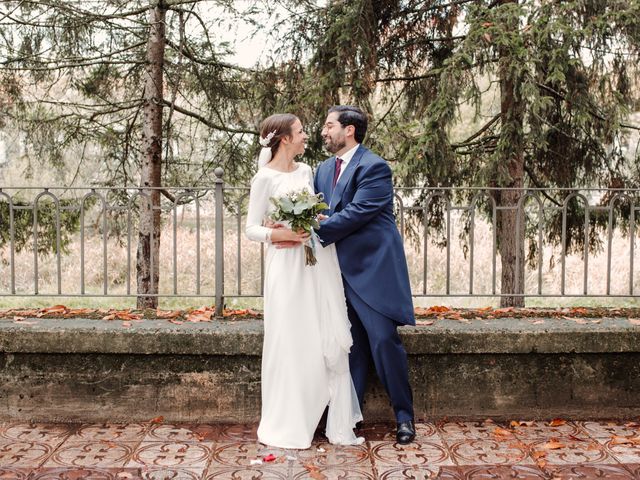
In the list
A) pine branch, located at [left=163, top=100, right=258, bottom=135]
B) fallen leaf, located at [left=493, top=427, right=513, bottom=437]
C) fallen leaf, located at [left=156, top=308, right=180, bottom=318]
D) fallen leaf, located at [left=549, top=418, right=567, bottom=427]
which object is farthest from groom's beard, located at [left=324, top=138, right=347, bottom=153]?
pine branch, located at [left=163, top=100, right=258, bottom=135]

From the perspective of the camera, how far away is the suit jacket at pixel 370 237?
3963 mm

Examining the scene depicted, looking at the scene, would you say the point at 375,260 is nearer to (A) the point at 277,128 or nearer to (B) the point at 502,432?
(A) the point at 277,128

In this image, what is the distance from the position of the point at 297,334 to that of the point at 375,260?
651 mm

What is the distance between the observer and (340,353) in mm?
4066

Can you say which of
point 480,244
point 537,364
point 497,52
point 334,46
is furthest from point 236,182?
point 480,244

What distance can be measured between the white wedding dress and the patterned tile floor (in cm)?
16

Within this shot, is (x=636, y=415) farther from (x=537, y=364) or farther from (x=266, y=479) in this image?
(x=266, y=479)

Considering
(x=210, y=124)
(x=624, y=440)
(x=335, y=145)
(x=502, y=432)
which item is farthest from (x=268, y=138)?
(x=210, y=124)

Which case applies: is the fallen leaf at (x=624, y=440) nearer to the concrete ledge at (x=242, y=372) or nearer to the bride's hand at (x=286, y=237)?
the concrete ledge at (x=242, y=372)

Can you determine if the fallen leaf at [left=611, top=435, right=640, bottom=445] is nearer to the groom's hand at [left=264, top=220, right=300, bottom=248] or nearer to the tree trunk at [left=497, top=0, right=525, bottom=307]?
the tree trunk at [left=497, top=0, right=525, bottom=307]

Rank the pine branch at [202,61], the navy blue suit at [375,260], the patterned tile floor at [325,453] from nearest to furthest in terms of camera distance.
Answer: the patterned tile floor at [325,453], the navy blue suit at [375,260], the pine branch at [202,61]

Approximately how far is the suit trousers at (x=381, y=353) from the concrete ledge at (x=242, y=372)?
334 mm

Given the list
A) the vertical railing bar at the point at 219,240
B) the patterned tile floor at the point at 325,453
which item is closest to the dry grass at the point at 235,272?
the vertical railing bar at the point at 219,240

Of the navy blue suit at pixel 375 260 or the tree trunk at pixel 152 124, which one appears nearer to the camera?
the navy blue suit at pixel 375 260
